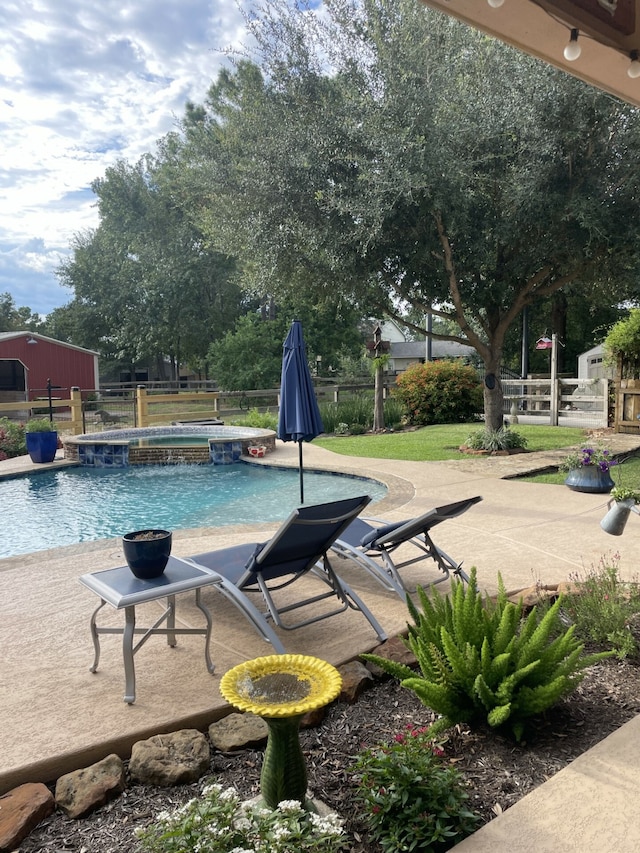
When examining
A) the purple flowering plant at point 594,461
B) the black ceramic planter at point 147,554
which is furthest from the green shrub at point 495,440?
the black ceramic planter at point 147,554

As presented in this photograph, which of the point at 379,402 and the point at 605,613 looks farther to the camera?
the point at 379,402

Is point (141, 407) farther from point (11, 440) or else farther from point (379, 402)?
point (379, 402)

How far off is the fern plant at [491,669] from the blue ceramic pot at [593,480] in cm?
563

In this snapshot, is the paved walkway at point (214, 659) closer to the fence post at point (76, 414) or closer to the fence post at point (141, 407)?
the fence post at point (76, 414)

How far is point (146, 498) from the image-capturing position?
29.5ft

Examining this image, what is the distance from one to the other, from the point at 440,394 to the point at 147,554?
46.4ft

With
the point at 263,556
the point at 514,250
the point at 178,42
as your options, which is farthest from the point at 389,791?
the point at 178,42

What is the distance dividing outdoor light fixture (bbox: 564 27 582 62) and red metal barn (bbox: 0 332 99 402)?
26362 mm

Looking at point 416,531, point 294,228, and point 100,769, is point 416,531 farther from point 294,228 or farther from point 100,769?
point 294,228

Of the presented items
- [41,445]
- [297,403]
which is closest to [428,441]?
[297,403]

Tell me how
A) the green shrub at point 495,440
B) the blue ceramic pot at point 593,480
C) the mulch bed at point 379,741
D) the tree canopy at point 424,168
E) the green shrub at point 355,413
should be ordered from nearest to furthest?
the mulch bed at point 379,741
the blue ceramic pot at point 593,480
the tree canopy at point 424,168
the green shrub at point 495,440
the green shrub at point 355,413

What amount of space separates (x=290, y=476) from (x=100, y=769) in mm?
8063

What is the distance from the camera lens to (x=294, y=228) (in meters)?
10.8

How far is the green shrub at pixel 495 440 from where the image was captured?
452 inches
